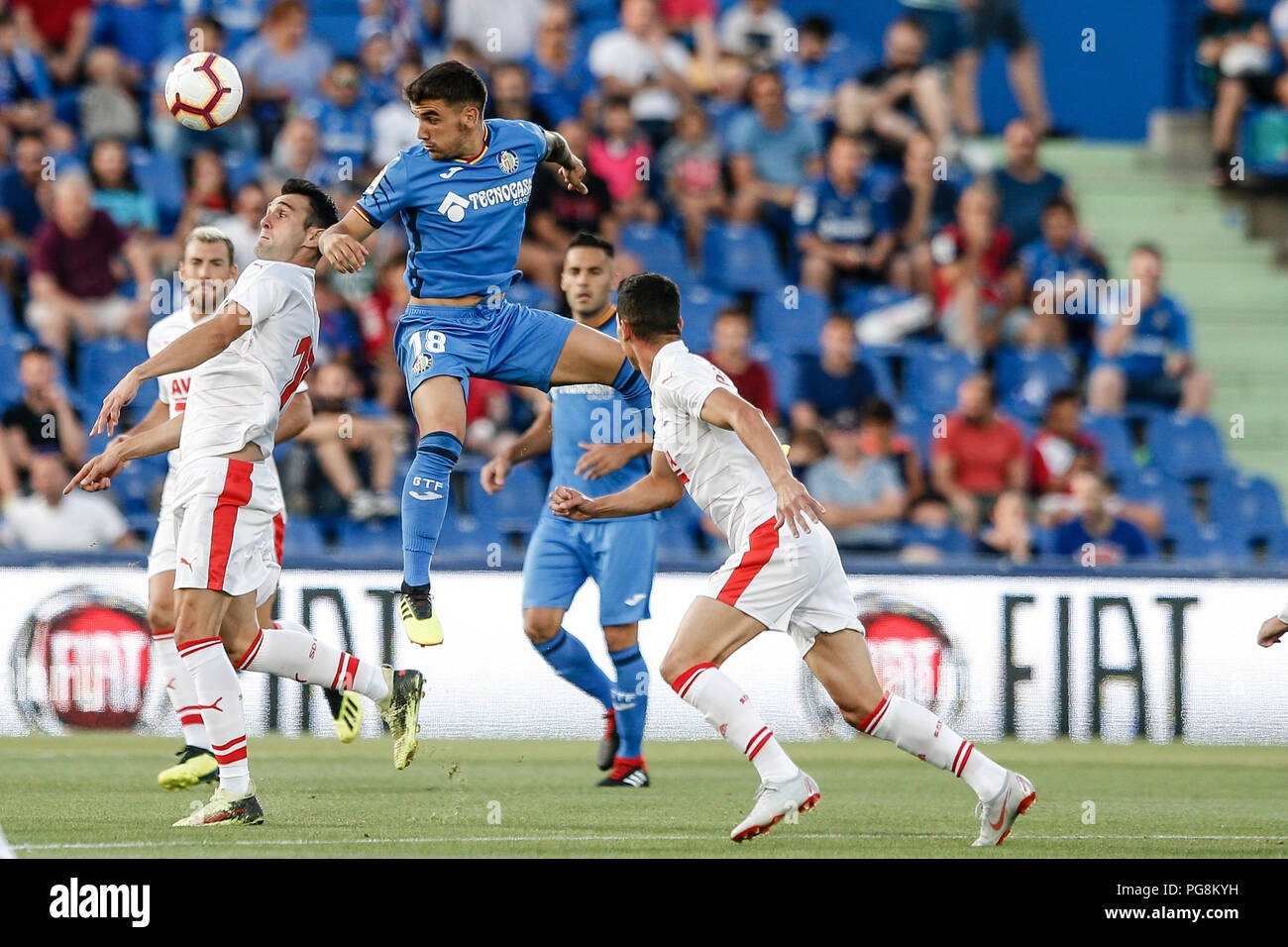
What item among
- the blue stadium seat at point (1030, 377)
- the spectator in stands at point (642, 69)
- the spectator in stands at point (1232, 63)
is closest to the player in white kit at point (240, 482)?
the blue stadium seat at point (1030, 377)

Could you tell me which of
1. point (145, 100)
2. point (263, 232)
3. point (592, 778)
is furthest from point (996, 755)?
point (145, 100)

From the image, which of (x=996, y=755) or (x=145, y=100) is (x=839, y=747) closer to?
(x=996, y=755)

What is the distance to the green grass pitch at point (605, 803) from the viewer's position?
6941 mm

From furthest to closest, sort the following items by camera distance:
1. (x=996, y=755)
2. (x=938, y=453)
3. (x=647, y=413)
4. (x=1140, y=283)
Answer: (x=1140, y=283) < (x=938, y=453) < (x=996, y=755) < (x=647, y=413)

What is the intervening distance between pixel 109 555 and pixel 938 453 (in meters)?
5.86

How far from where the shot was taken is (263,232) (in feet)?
25.7

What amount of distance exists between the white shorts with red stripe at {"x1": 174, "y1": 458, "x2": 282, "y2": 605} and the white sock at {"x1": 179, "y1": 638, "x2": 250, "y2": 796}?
261 millimetres

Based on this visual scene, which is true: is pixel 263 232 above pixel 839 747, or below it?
above

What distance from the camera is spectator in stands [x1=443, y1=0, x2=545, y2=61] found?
1595 cm

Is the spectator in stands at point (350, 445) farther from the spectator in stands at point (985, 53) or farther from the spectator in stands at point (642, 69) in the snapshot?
the spectator in stands at point (985, 53)

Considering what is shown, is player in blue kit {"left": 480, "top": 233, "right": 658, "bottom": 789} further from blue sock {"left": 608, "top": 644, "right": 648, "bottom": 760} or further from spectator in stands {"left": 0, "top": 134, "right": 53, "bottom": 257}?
spectator in stands {"left": 0, "top": 134, "right": 53, "bottom": 257}

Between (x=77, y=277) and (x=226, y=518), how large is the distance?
6.61 metres

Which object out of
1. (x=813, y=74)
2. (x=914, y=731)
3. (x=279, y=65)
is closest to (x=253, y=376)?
(x=914, y=731)

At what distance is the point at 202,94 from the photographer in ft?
27.1
